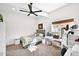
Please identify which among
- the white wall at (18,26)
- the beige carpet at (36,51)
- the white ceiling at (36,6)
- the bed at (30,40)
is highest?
the white ceiling at (36,6)

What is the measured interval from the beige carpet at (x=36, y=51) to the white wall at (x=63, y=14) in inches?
11.8

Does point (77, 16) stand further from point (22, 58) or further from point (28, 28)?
point (22, 58)

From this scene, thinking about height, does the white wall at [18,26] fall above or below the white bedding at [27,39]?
above

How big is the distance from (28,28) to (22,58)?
49 cm

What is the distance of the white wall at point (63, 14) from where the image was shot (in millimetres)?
1375

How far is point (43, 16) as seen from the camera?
4.85 feet

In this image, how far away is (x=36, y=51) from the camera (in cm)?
149

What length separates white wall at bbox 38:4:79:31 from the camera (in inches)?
54.1

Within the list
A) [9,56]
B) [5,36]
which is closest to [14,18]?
[5,36]

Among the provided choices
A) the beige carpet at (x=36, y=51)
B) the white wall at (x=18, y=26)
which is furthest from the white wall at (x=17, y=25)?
the beige carpet at (x=36, y=51)

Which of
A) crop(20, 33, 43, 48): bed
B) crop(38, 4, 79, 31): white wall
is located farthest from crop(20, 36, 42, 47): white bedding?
crop(38, 4, 79, 31): white wall

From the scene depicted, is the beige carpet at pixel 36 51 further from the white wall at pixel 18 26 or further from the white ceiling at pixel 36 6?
the white ceiling at pixel 36 6

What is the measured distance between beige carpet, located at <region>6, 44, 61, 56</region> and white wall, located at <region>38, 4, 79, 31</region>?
301mm

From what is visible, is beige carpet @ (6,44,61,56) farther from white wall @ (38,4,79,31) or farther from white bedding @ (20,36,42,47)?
white wall @ (38,4,79,31)
